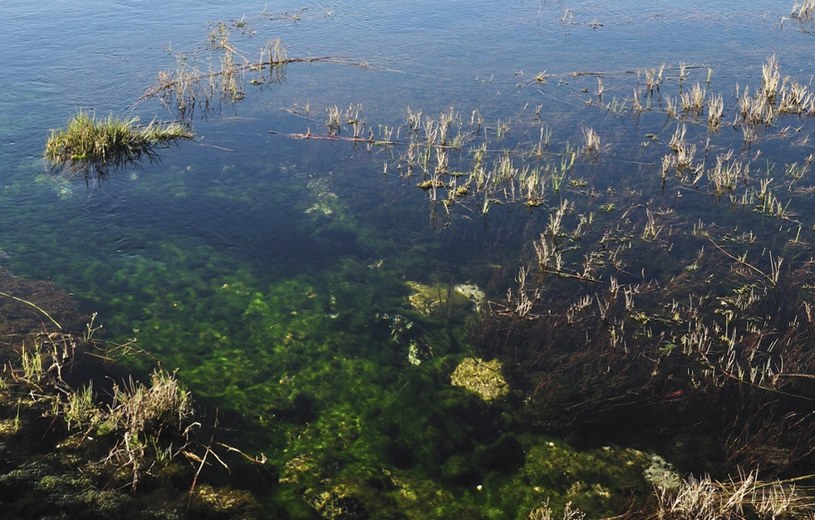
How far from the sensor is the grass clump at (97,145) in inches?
496

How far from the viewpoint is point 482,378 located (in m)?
8.02

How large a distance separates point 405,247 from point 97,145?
23.9 ft

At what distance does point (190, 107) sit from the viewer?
1588cm

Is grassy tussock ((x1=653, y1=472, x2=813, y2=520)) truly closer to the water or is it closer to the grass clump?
the water

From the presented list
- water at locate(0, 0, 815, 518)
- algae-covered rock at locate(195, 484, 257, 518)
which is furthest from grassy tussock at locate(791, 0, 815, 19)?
algae-covered rock at locate(195, 484, 257, 518)

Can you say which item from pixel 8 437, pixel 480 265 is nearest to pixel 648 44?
pixel 480 265

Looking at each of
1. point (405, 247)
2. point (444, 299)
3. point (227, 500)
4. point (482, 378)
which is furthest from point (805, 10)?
point (227, 500)

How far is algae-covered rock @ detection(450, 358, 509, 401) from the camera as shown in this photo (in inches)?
306

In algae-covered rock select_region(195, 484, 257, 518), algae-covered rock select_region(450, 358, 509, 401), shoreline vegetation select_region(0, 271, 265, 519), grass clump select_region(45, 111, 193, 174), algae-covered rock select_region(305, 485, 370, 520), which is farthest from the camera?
grass clump select_region(45, 111, 193, 174)

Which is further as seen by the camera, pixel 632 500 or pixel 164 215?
pixel 164 215

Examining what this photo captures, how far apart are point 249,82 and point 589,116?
10189mm

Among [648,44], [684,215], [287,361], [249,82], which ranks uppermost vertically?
[648,44]

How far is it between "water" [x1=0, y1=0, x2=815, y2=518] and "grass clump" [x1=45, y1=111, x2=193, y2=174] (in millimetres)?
504

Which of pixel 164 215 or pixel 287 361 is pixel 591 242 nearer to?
pixel 287 361
